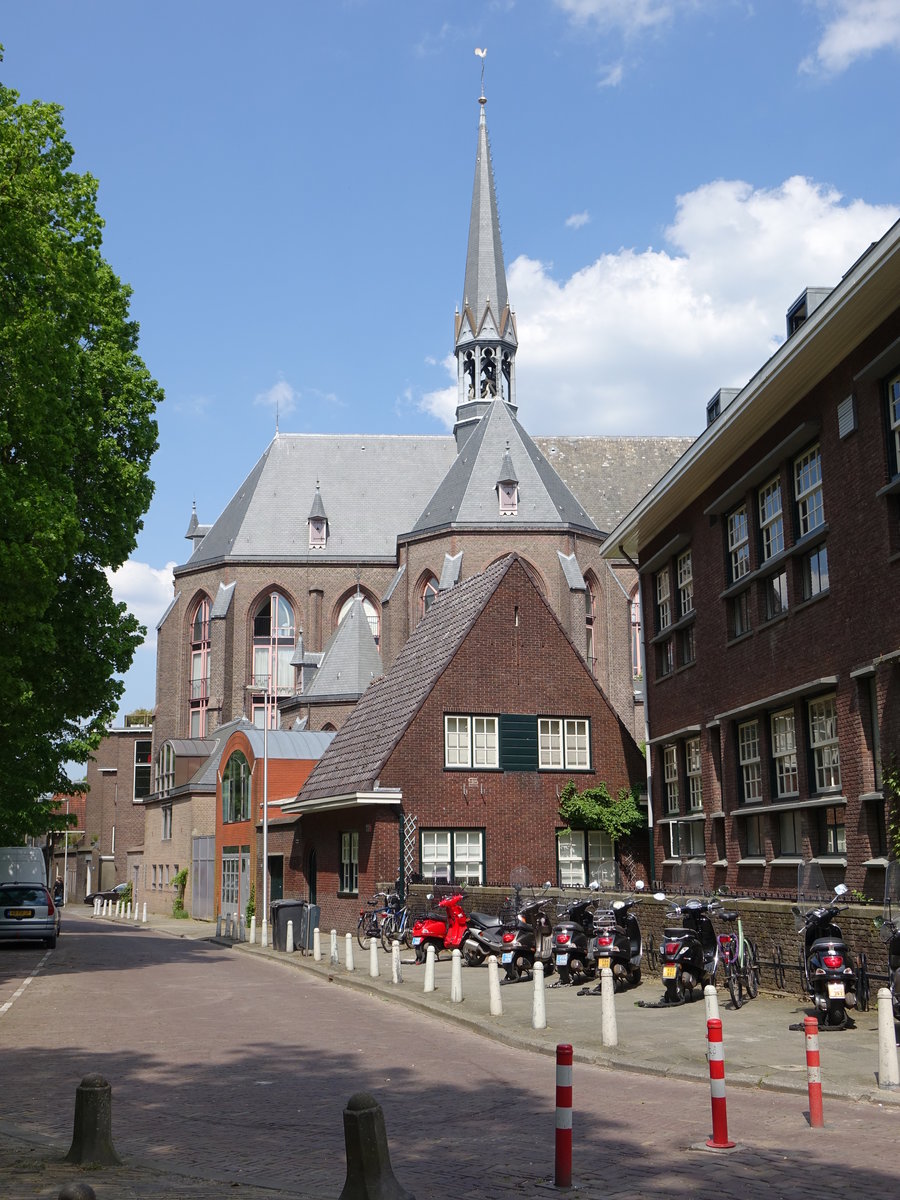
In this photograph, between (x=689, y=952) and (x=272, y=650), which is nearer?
(x=689, y=952)

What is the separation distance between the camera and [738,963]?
48.0 feet

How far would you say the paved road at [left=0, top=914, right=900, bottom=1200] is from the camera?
704 centimetres

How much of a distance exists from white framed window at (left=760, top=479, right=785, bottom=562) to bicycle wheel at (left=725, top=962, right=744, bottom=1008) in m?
6.97

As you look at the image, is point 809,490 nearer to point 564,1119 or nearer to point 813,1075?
point 813,1075

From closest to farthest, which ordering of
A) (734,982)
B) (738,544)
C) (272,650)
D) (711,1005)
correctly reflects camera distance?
(711,1005) → (734,982) → (738,544) → (272,650)

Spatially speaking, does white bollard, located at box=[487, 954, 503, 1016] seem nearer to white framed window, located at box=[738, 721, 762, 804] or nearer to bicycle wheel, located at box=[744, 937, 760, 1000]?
bicycle wheel, located at box=[744, 937, 760, 1000]

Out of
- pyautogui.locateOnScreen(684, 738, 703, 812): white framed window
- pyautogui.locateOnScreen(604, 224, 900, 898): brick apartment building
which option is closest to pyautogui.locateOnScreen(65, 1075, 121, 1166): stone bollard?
pyautogui.locateOnScreen(604, 224, 900, 898): brick apartment building

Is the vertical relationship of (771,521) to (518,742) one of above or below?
above

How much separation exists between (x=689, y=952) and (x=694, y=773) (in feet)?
30.6

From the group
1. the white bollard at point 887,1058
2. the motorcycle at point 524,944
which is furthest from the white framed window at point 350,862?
the white bollard at point 887,1058

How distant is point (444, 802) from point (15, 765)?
10.1m

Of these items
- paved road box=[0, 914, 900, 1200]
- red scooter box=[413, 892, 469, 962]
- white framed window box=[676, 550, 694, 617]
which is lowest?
paved road box=[0, 914, 900, 1200]

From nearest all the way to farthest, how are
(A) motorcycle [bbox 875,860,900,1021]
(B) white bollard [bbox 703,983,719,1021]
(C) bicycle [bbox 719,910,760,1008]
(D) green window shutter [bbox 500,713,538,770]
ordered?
1. (B) white bollard [bbox 703,983,719,1021]
2. (A) motorcycle [bbox 875,860,900,1021]
3. (C) bicycle [bbox 719,910,760,1008]
4. (D) green window shutter [bbox 500,713,538,770]

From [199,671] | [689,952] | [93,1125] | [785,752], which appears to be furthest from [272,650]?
[93,1125]
